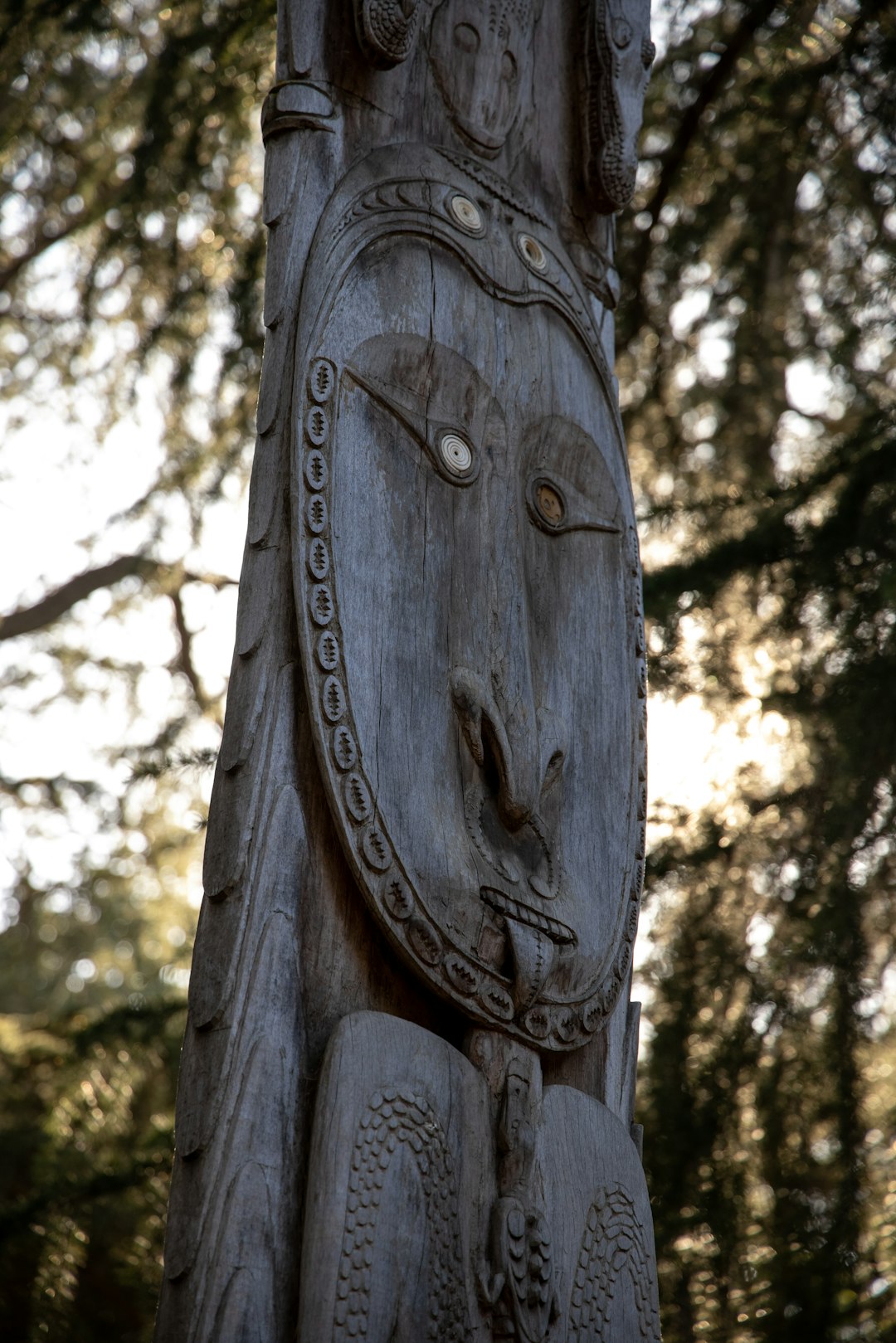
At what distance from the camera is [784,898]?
156 inches

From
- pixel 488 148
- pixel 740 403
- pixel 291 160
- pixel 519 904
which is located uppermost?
pixel 740 403

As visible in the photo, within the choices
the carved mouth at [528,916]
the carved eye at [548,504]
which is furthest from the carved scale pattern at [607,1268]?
the carved eye at [548,504]

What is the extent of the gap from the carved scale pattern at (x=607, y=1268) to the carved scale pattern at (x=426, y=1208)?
0.80 feet

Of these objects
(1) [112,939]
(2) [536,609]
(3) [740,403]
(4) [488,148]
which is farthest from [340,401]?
(1) [112,939]

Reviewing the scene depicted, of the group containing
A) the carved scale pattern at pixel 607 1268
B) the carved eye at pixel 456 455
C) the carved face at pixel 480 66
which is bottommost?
the carved scale pattern at pixel 607 1268

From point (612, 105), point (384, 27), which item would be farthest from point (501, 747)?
point (612, 105)

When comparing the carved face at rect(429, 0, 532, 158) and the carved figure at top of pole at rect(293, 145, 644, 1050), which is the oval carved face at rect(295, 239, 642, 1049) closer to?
the carved figure at top of pole at rect(293, 145, 644, 1050)

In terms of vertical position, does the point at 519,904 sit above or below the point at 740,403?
below

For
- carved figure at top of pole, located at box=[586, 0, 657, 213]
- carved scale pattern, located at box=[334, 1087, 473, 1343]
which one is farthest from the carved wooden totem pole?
carved figure at top of pole, located at box=[586, 0, 657, 213]

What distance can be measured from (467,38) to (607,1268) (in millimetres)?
2120

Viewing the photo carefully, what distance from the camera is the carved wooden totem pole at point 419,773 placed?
73.7 inches

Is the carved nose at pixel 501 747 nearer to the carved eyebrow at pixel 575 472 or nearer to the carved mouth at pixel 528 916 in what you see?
the carved mouth at pixel 528 916

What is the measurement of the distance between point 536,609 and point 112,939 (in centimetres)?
834

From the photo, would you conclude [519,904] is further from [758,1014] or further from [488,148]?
[758,1014]
